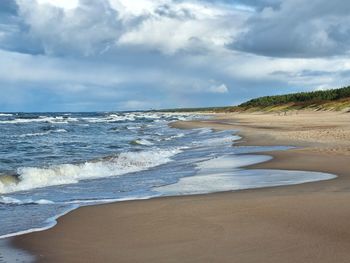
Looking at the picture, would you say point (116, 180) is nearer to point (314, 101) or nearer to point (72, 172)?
point (72, 172)

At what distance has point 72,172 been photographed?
15852mm

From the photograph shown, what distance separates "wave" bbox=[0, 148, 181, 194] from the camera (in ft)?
45.6

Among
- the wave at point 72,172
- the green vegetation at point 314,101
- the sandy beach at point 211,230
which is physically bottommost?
the wave at point 72,172

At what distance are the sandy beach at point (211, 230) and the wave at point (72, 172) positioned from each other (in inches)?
210

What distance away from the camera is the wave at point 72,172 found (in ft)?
45.6

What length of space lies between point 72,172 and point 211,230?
9.95m

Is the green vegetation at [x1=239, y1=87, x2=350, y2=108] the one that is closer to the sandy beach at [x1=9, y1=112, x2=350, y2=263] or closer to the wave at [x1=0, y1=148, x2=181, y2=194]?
the wave at [x1=0, y1=148, x2=181, y2=194]

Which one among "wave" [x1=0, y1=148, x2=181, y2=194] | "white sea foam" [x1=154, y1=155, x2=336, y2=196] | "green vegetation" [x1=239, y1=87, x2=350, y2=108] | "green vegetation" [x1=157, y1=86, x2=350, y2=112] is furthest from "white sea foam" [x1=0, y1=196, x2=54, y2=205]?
"green vegetation" [x1=239, y1=87, x2=350, y2=108]

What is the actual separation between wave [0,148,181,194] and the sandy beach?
533 centimetres

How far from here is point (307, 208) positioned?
7602mm

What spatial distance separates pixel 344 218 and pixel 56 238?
4.03m

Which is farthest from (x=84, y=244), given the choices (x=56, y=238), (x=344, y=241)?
(x=344, y=241)

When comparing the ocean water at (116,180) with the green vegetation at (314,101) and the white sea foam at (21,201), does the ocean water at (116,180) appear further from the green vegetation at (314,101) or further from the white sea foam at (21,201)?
the green vegetation at (314,101)

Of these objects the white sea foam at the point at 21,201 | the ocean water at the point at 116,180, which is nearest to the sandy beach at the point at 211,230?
the ocean water at the point at 116,180
